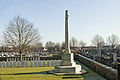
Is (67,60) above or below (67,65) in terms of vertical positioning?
above

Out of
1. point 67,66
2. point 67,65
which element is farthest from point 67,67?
point 67,65

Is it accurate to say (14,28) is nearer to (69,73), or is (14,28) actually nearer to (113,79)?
(69,73)

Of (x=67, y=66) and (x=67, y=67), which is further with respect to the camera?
(x=67, y=66)

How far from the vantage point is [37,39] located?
2348cm

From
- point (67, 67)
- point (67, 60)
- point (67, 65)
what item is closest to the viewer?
point (67, 67)

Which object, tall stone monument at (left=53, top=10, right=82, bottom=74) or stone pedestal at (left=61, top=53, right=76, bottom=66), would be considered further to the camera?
stone pedestal at (left=61, top=53, right=76, bottom=66)

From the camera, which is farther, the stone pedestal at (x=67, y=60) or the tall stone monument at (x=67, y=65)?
the stone pedestal at (x=67, y=60)

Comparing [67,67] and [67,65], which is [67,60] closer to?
[67,65]

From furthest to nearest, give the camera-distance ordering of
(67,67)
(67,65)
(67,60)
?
(67,60) → (67,65) → (67,67)

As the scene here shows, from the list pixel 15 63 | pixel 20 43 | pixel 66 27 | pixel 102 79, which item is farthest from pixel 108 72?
pixel 20 43

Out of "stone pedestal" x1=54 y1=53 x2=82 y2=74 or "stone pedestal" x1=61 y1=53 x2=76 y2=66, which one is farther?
"stone pedestal" x1=61 y1=53 x2=76 y2=66

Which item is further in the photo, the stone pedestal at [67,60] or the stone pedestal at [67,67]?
the stone pedestal at [67,60]

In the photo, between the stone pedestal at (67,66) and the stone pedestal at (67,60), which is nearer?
the stone pedestal at (67,66)

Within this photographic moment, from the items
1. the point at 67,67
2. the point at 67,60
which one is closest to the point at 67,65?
the point at 67,60
